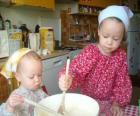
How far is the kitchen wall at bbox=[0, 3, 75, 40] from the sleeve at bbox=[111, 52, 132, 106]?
1641mm

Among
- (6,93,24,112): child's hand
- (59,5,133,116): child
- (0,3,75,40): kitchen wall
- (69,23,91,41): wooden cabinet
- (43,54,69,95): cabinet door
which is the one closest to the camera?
(6,93,24,112): child's hand

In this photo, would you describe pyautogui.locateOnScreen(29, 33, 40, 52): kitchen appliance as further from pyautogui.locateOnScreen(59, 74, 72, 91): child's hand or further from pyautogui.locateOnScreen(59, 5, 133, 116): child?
pyautogui.locateOnScreen(59, 74, 72, 91): child's hand

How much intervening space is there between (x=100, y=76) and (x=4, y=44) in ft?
4.09

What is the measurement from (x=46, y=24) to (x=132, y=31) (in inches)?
76.4

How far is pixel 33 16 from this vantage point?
114 inches

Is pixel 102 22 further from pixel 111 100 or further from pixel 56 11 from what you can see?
pixel 56 11

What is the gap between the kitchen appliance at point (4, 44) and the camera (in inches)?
83.7

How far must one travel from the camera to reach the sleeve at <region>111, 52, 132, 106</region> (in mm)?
1108

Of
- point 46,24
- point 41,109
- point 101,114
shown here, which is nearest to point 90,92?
point 101,114

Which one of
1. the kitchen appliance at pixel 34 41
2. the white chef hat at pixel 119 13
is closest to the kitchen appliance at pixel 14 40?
the kitchen appliance at pixel 34 41

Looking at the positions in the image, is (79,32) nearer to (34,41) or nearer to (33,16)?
(33,16)

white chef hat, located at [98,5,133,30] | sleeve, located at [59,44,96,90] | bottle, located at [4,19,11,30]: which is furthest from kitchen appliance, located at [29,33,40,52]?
white chef hat, located at [98,5,133,30]

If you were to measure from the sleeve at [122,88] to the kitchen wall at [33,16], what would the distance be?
1.64 meters

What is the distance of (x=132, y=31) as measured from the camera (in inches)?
176
